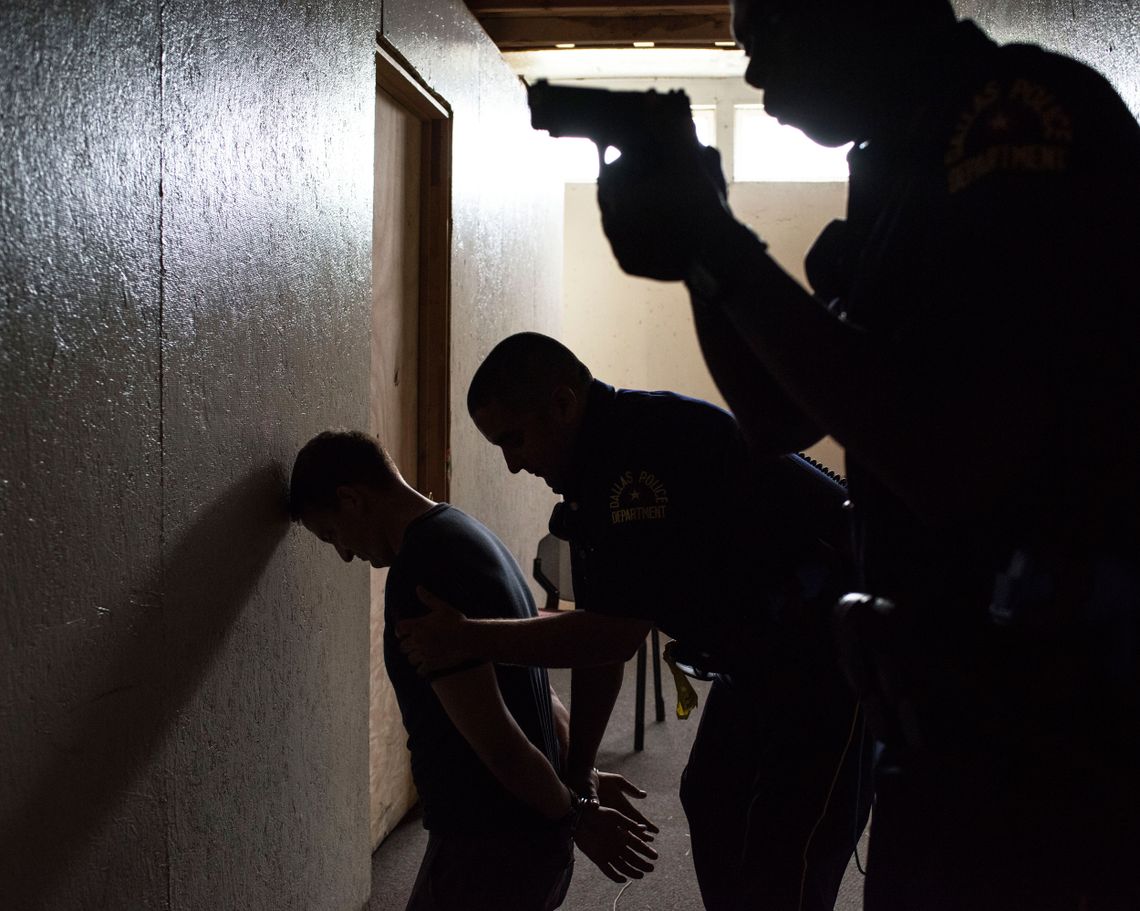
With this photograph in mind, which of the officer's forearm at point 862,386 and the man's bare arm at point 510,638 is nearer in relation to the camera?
the officer's forearm at point 862,386

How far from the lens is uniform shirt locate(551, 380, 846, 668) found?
158cm

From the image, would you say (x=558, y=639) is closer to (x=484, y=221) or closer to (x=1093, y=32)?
(x=1093, y=32)

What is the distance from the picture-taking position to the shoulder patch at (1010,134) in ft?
2.48

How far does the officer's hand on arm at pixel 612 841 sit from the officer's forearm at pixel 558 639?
0.86ft

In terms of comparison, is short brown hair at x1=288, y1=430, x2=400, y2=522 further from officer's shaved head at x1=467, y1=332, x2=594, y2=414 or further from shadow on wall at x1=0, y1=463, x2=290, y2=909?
officer's shaved head at x1=467, y1=332, x2=594, y2=414

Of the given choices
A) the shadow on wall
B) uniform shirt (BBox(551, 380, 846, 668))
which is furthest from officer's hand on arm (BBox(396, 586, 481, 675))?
the shadow on wall

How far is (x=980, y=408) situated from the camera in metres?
0.74

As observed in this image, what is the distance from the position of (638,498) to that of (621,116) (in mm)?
758

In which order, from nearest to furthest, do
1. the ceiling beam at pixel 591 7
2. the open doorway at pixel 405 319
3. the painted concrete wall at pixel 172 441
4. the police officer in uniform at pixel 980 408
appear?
the police officer in uniform at pixel 980 408, the painted concrete wall at pixel 172 441, the open doorway at pixel 405 319, the ceiling beam at pixel 591 7

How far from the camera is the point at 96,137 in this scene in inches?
48.7

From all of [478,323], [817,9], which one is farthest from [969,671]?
[478,323]

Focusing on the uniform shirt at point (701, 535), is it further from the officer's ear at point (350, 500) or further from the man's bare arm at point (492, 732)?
the officer's ear at point (350, 500)

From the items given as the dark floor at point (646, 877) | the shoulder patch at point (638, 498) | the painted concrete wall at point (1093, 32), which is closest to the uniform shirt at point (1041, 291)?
the shoulder patch at point (638, 498)

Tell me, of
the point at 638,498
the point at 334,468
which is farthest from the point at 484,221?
the point at 638,498
